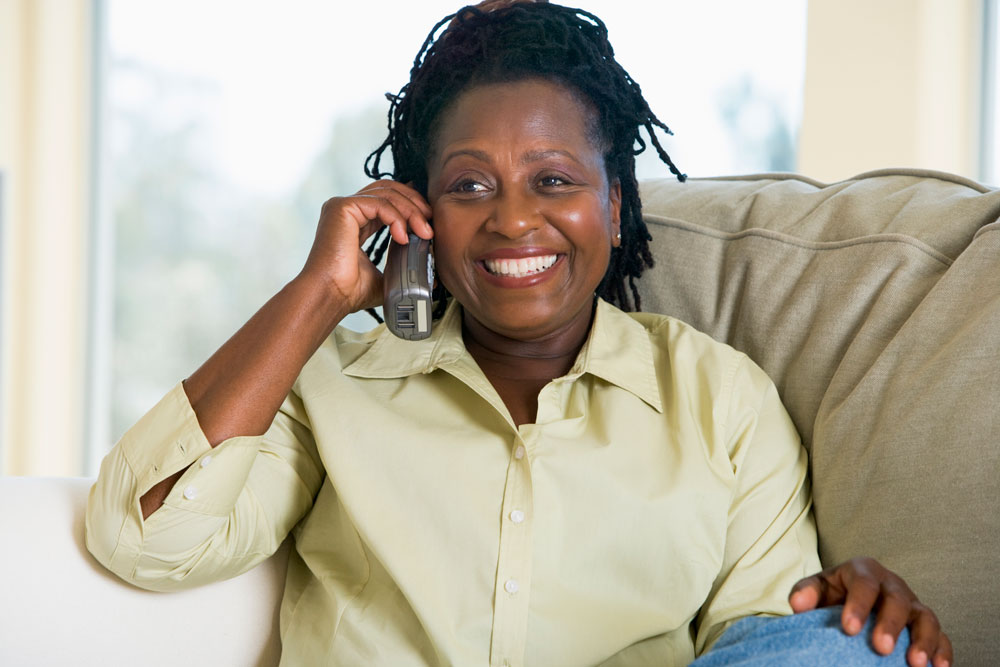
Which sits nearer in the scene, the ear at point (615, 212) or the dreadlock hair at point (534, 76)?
the dreadlock hair at point (534, 76)

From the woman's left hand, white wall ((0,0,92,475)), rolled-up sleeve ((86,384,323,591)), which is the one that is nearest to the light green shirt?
rolled-up sleeve ((86,384,323,591))

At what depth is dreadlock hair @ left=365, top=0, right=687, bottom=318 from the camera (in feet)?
4.38

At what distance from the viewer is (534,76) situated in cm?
131

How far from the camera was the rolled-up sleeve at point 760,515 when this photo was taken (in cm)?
119

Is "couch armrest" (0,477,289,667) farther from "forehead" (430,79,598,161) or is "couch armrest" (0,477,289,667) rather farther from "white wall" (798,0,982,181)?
"white wall" (798,0,982,181)

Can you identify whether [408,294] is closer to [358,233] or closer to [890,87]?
[358,233]

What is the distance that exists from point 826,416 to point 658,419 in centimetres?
21

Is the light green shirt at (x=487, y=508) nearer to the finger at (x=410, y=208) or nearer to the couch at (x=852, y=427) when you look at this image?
the couch at (x=852, y=427)

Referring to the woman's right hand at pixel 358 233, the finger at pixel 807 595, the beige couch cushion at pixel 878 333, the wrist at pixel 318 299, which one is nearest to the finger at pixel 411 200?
the woman's right hand at pixel 358 233

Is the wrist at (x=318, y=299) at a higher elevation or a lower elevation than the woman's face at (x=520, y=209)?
lower

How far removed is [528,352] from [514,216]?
219 mm

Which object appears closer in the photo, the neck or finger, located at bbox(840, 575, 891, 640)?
finger, located at bbox(840, 575, 891, 640)

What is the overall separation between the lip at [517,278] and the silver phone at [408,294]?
7 cm

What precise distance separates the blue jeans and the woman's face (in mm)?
501
